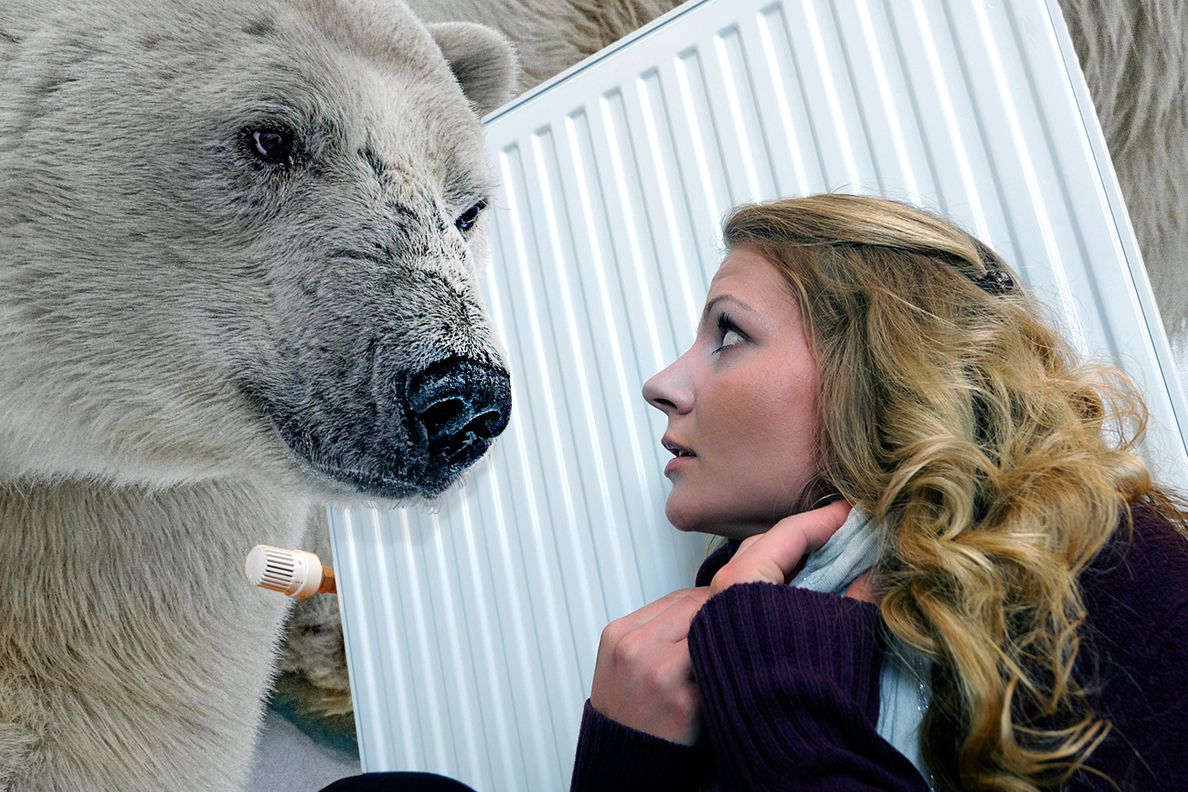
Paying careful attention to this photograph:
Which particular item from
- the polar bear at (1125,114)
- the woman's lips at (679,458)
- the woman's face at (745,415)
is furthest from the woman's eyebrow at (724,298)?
the polar bear at (1125,114)

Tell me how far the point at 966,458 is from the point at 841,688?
19 cm

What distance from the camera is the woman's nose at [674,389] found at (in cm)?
70

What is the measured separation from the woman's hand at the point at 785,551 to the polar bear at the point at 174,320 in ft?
0.66

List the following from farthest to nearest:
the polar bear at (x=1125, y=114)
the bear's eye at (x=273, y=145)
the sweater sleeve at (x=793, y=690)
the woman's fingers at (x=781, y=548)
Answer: the polar bear at (x=1125, y=114) < the bear's eye at (x=273, y=145) < the woman's fingers at (x=781, y=548) < the sweater sleeve at (x=793, y=690)

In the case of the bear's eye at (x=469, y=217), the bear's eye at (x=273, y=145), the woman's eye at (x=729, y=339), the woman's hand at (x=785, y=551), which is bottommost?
the woman's hand at (x=785, y=551)

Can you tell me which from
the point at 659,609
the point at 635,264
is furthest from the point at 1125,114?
the point at 659,609

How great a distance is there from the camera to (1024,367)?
0.62 m

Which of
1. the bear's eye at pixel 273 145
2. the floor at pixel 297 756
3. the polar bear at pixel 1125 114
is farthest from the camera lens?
the polar bear at pixel 1125 114

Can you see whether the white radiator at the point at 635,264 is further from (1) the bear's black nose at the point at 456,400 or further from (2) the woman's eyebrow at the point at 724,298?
(1) the bear's black nose at the point at 456,400

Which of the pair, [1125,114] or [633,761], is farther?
[1125,114]

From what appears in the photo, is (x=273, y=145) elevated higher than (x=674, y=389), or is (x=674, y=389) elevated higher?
(x=273, y=145)

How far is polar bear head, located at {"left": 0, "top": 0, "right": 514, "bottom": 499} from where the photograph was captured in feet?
1.97

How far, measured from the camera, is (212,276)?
24.4 inches

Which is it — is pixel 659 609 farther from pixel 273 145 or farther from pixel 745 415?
pixel 273 145
